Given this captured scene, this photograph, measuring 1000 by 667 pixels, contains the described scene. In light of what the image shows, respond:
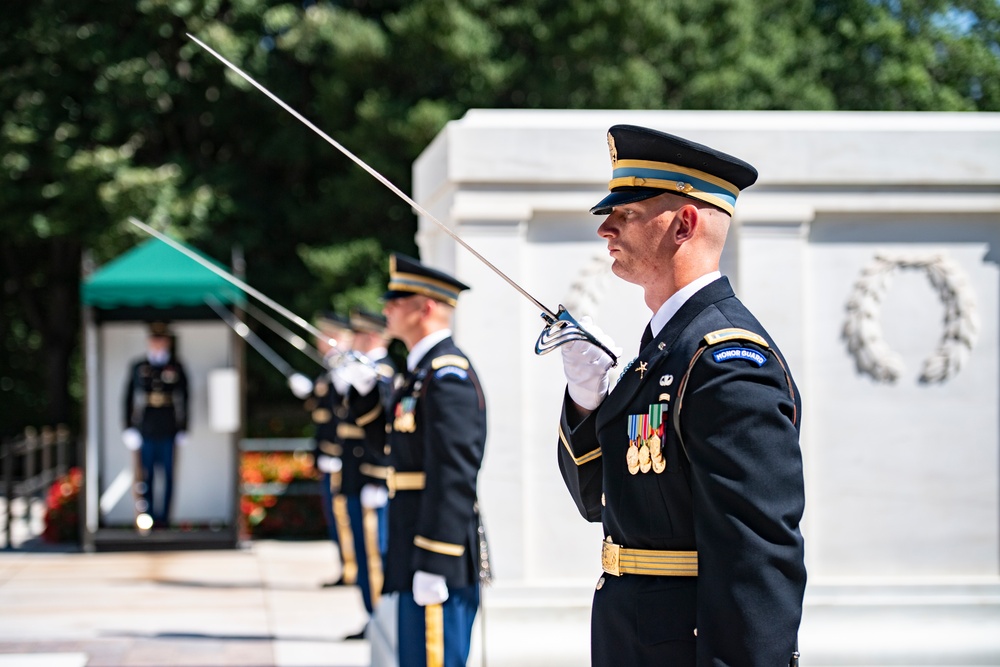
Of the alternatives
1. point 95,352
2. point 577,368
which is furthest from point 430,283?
point 95,352

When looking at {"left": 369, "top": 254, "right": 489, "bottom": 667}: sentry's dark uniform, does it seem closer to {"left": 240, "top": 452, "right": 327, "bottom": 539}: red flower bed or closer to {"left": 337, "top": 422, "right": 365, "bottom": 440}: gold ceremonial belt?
{"left": 337, "top": 422, "right": 365, "bottom": 440}: gold ceremonial belt

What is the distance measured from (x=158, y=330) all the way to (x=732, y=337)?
32.5 ft

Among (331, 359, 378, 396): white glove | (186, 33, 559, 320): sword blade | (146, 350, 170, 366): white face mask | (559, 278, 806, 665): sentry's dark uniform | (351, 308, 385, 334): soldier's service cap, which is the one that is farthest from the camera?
(146, 350, 170, 366): white face mask

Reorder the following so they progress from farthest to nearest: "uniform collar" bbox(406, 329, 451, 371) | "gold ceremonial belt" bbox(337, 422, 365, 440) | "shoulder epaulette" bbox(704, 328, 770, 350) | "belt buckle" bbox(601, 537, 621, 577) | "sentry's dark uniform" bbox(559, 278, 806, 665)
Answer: "gold ceremonial belt" bbox(337, 422, 365, 440), "uniform collar" bbox(406, 329, 451, 371), "belt buckle" bbox(601, 537, 621, 577), "shoulder epaulette" bbox(704, 328, 770, 350), "sentry's dark uniform" bbox(559, 278, 806, 665)

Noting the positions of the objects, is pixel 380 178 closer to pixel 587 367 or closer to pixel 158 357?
pixel 587 367

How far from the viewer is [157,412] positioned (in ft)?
38.9

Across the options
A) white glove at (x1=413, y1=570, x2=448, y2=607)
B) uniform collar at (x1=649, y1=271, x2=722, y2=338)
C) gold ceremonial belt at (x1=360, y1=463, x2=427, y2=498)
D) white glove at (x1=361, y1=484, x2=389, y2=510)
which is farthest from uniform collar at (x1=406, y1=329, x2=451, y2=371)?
white glove at (x1=361, y1=484, x2=389, y2=510)

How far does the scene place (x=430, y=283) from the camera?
523 centimetres

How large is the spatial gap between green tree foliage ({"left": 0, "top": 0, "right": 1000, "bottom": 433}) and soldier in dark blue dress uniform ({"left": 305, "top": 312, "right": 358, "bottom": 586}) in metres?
6.44

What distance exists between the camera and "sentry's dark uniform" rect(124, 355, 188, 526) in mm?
11844

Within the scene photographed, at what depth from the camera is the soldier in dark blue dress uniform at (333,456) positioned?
9047mm

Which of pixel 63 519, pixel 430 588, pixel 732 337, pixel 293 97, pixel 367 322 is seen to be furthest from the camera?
pixel 293 97

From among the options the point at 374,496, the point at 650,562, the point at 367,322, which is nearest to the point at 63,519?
the point at 367,322

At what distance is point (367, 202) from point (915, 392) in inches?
511
